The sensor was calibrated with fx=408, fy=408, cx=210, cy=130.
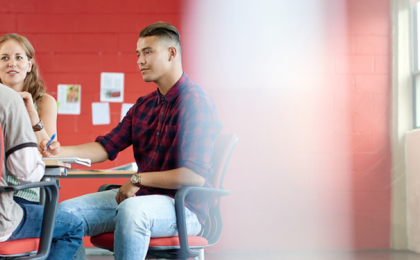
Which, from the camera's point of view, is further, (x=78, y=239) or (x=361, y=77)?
(x=361, y=77)

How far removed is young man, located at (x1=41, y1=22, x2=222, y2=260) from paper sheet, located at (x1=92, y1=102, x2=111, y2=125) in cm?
185

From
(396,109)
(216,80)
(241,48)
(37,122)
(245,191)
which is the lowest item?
(245,191)

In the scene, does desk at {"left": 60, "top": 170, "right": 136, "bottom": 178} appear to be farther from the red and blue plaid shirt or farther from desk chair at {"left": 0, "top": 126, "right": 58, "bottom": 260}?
desk chair at {"left": 0, "top": 126, "right": 58, "bottom": 260}

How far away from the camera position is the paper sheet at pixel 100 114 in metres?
3.64

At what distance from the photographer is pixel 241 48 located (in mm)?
3682

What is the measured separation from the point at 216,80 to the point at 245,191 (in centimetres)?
102

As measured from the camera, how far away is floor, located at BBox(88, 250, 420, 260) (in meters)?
3.27

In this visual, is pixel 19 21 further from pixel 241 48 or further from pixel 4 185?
pixel 4 185

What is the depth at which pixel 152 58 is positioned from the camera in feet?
5.49

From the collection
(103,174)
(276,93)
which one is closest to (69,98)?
(103,174)

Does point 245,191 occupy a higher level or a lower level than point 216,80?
lower

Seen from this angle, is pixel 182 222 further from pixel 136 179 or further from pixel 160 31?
pixel 160 31

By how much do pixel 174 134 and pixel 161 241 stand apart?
1.39 ft

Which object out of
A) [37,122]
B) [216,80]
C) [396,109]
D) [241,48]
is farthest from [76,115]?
[396,109]
